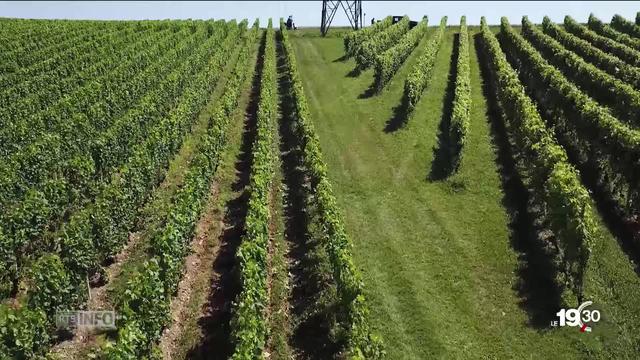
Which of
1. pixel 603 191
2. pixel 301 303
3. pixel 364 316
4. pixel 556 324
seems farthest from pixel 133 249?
pixel 603 191

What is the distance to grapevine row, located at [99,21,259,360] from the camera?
559 inches

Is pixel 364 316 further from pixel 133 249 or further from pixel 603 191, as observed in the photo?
pixel 603 191

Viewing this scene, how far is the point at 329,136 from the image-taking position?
33594mm

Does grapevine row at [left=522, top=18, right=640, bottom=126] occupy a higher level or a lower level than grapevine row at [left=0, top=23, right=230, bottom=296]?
higher

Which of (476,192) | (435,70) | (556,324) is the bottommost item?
(556,324)

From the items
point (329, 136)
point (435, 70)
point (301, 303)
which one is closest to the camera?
point (301, 303)

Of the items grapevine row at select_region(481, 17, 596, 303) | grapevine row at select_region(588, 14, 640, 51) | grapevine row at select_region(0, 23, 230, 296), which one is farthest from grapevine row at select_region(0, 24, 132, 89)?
grapevine row at select_region(588, 14, 640, 51)

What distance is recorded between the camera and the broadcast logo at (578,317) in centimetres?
1672

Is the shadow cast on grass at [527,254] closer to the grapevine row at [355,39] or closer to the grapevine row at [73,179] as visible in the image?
the grapevine row at [73,179]

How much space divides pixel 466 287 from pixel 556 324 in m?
2.96

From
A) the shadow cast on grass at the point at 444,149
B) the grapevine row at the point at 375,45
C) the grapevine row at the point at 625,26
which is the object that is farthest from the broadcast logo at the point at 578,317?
the grapevine row at the point at 625,26

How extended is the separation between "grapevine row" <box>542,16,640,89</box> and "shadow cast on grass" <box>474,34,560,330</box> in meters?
12.5

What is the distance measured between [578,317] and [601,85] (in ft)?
68.8

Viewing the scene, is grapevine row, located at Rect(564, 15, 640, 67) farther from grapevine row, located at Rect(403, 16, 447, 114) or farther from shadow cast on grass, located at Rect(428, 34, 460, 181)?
grapevine row, located at Rect(403, 16, 447, 114)
